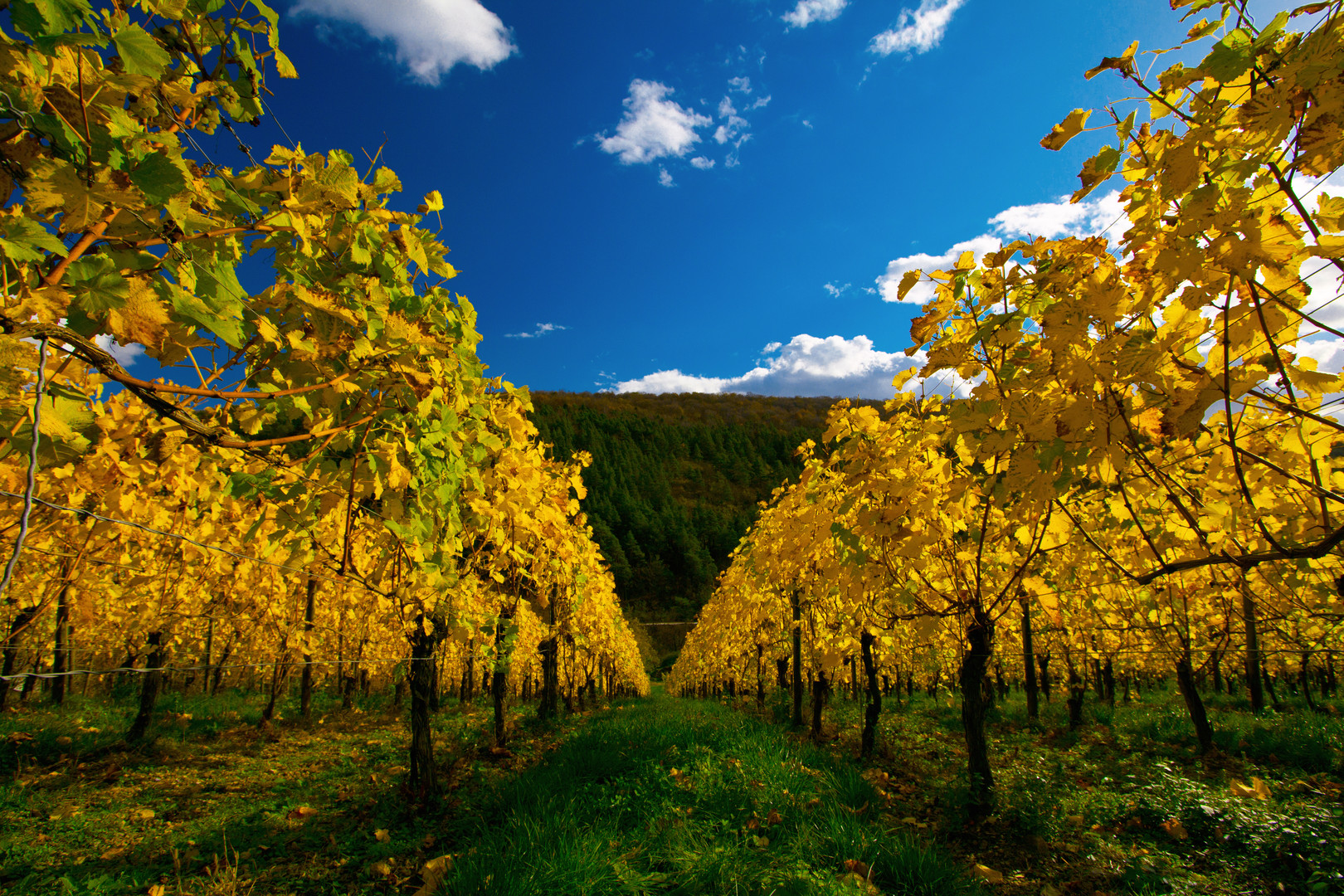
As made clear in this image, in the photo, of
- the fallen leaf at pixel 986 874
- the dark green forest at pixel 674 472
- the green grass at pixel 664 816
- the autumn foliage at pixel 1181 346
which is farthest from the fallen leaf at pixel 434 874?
the dark green forest at pixel 674 472

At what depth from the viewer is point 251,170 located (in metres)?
1.68

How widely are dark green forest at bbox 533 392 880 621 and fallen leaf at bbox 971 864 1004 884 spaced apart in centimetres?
6352

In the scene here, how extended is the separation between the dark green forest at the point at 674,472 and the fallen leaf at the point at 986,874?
208 feet

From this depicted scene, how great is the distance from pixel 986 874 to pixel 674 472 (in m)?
110

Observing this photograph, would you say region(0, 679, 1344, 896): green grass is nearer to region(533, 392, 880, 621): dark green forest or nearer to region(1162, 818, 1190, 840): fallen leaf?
region(1162, 818, 1190, 840): fallen leaf

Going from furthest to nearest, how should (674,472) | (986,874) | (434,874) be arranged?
(674,472)
(986,874)
(434,874)

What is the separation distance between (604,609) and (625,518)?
7273cm

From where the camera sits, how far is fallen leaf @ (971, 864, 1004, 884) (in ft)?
11.6

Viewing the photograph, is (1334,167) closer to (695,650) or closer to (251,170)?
(251,170)

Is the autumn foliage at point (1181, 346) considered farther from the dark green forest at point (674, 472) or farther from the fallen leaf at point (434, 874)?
the dark green forest at point (674, 472)

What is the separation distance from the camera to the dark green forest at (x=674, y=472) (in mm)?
76438

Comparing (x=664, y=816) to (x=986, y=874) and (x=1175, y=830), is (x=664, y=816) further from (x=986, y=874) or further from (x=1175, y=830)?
(x=1175, y=830)

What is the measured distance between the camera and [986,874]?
3.60 m

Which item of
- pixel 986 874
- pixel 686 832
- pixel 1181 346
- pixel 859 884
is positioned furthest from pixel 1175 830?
pixel 1181 346
